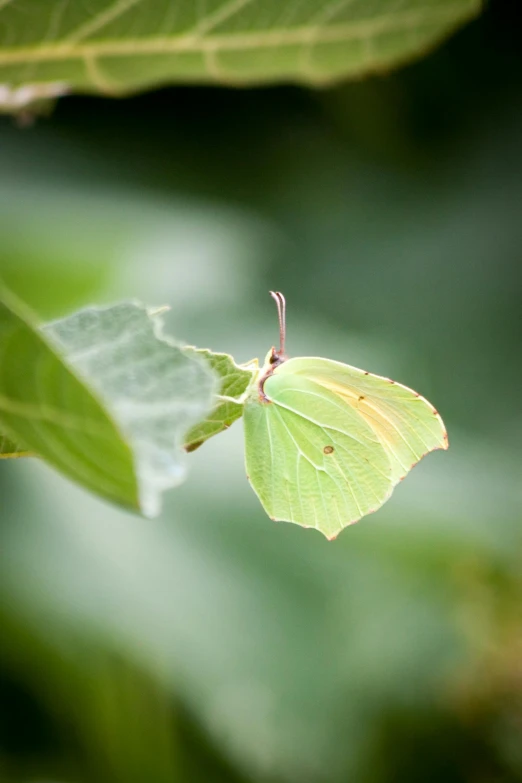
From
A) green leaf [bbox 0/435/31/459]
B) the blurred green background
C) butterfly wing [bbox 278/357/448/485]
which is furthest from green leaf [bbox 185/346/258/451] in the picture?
the blurred green background

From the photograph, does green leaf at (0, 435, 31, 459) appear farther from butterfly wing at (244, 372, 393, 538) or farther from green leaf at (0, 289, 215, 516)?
butterfly wing at (244, 372, 393, 538)

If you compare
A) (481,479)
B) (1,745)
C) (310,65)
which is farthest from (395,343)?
(310,65)

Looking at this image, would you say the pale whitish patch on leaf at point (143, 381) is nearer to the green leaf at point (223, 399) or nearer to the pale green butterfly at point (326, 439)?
the green leaf at point (223, 399)

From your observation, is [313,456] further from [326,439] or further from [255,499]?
[255,499]

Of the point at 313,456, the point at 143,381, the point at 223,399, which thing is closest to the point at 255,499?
the point at 313,456

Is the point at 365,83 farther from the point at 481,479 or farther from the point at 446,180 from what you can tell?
the point at 481,479

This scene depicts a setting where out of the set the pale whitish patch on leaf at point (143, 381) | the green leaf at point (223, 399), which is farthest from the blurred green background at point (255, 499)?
the pale whitish patch on leaf at point (143, 381)
